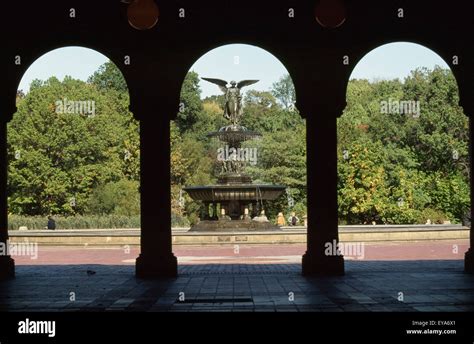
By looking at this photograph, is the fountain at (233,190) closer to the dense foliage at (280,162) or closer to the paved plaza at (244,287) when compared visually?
the dense foliage at (280,162)

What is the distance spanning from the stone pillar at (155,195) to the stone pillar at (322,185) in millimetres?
2592

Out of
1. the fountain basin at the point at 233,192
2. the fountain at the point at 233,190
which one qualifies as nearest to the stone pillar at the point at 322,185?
the fountain at the point at 233,190

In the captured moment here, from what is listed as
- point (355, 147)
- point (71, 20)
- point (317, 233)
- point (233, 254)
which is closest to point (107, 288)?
point (317, 233)

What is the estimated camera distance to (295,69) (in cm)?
1591

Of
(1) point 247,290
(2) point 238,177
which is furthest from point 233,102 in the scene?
(1) point 247,290

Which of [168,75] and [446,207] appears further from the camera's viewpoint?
[446,207]

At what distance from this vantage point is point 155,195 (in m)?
15.9

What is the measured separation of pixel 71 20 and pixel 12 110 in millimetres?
2094

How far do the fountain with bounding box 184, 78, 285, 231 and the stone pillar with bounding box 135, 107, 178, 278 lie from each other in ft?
44.1

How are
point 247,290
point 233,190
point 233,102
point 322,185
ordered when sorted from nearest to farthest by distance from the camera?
point 247,290, point 322,185, point 233,190, point 233,102

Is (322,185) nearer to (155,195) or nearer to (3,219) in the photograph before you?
(155,195)

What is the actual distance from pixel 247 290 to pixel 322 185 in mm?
3370
